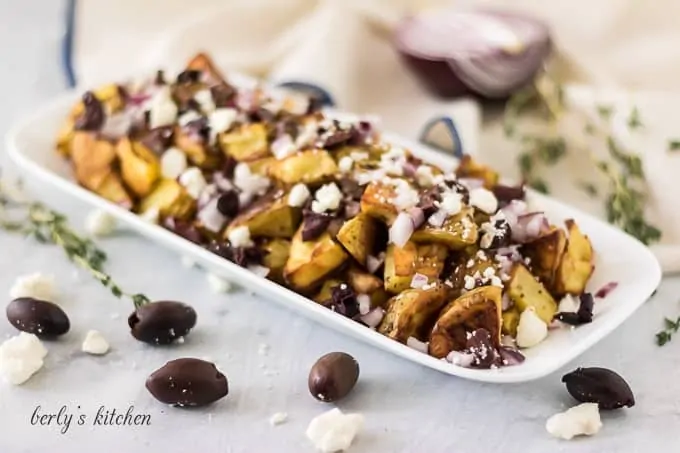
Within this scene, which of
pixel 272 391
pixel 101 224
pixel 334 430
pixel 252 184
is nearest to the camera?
pixel 334 430

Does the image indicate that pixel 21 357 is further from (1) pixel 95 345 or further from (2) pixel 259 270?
(2) pixel 259 270

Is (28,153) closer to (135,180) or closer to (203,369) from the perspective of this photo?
(135,180)

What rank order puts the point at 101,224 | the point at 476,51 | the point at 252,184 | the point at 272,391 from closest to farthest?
1. the point at 272,391
2. the point at 252,184
3. the point at 101,224
4. the point at 476,51

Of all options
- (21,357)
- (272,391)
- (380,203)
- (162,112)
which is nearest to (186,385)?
(272,391)

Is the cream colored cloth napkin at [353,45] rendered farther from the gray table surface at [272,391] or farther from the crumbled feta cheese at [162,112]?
the gray table surface at [272,391]

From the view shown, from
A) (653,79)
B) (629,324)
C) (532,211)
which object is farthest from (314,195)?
(653,79)
